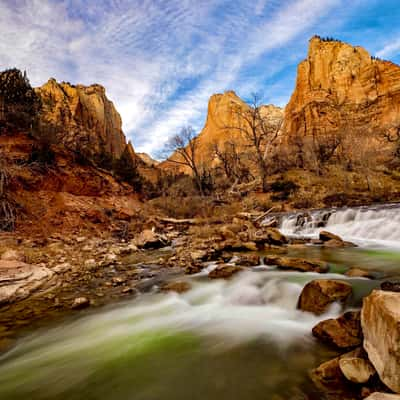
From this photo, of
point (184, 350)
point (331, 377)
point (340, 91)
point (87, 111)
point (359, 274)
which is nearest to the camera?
point (331, 377)

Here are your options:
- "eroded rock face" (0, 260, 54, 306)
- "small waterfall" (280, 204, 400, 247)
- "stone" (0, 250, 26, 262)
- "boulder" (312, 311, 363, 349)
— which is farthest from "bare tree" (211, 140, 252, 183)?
"boulder" (312, 311, 363, 349)

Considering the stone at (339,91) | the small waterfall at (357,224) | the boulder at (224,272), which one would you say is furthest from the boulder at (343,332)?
the stone at (339,91)

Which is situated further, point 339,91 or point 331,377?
point 339,91

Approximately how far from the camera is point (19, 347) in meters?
2.86

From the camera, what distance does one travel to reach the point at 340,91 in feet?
155

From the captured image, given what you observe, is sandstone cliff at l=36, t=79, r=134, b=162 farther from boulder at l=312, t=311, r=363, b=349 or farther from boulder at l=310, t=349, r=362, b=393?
boulder at l=310, t=349, r=362, b=393

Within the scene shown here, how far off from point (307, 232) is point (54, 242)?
33.1 feet

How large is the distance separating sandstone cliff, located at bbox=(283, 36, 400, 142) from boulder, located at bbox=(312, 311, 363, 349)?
138 feet

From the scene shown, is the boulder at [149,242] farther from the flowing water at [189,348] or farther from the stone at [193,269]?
the flowing water at [189,348]

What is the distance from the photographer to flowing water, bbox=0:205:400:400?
6.55 feet

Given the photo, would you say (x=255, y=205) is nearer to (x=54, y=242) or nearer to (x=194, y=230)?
(x=194, y=230)

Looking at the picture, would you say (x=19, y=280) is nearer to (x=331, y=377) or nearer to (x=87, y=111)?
(x=331, y=377)

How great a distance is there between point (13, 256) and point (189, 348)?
219 inches

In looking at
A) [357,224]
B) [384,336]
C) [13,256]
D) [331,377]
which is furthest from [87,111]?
[384,336]
